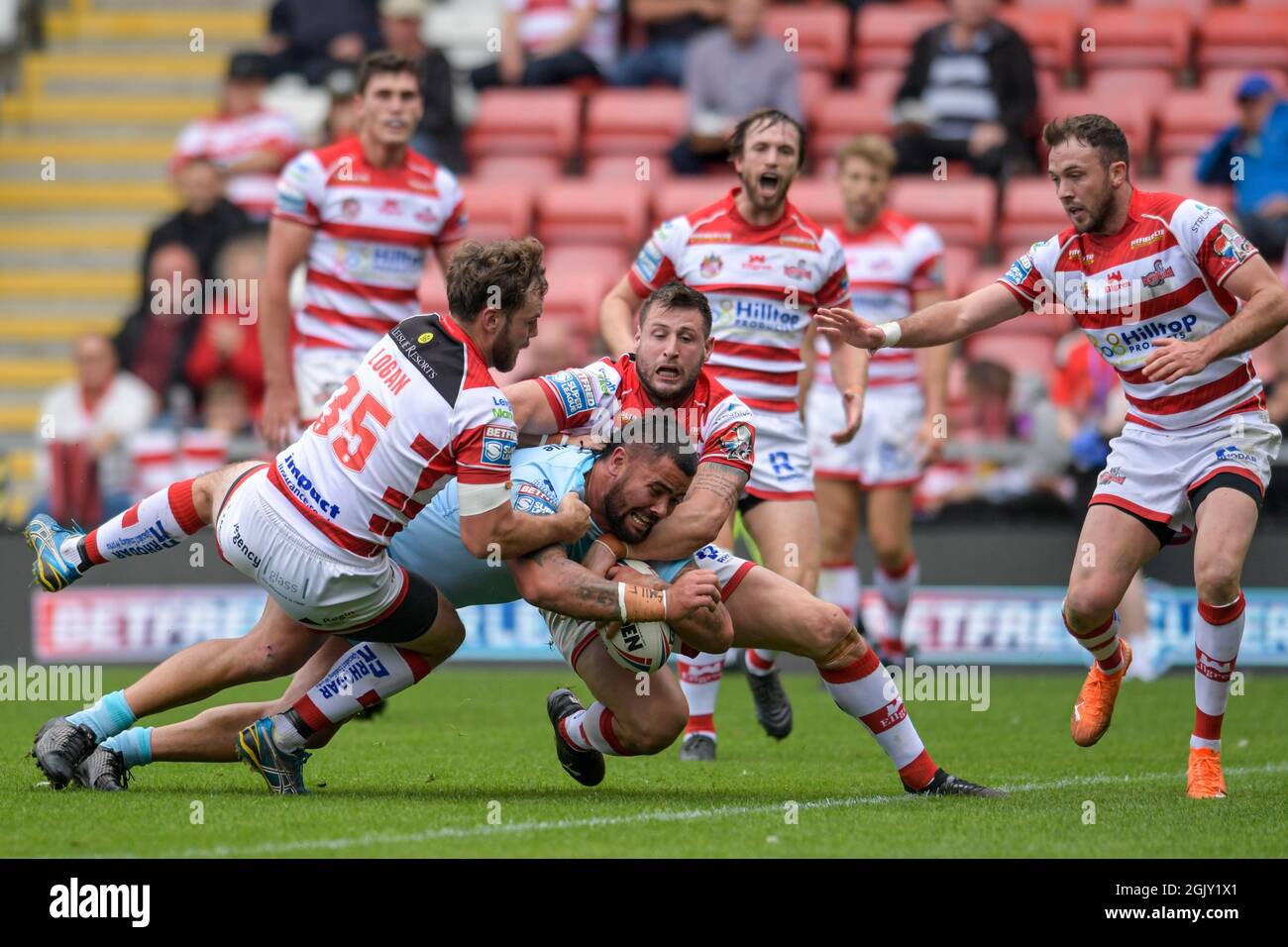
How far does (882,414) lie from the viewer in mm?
11461

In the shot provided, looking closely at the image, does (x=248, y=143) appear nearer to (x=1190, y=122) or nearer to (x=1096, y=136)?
(x=1190, y=122)

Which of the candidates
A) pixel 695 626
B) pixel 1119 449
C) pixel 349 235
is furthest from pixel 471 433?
pixel 349 235

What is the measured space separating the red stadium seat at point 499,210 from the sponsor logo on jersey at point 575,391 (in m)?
9.18

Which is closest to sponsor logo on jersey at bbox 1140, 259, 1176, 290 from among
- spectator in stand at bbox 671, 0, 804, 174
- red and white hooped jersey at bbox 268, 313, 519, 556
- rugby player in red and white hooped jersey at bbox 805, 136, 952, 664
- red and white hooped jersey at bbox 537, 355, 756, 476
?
red and white hooped jersey at bbox 537, 355, 756, 476

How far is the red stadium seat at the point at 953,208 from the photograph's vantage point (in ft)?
51.2

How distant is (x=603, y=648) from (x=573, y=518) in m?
0.74

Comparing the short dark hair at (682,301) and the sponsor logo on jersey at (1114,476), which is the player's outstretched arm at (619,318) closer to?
the short dark hair at (682,301)

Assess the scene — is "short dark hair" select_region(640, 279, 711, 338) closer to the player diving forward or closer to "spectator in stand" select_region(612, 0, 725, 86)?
the player diving forward

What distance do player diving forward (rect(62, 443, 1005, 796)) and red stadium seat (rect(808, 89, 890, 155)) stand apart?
1018cm

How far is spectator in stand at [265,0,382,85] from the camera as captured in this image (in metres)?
17.7

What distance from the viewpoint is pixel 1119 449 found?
7699 mm

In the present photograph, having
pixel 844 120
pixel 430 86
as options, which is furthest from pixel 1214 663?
pixel 430 86

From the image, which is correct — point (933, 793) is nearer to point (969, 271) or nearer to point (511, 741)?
point (511, 741)
